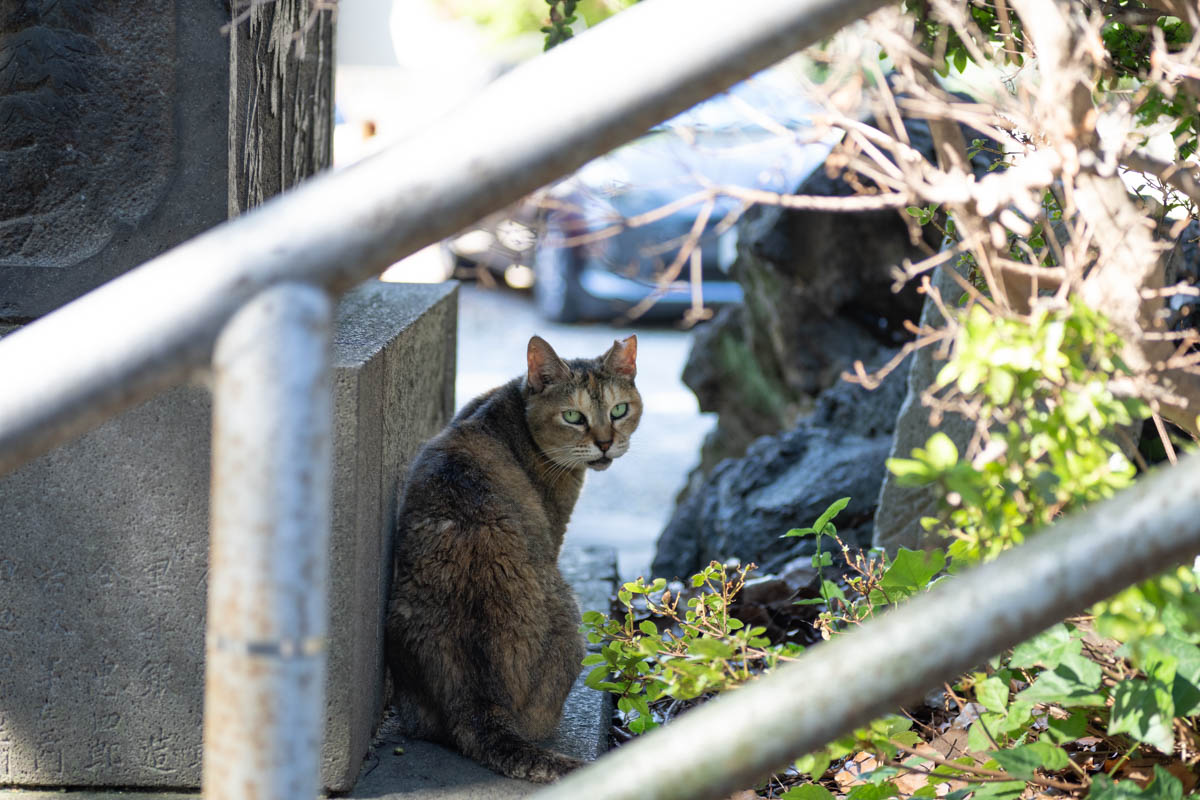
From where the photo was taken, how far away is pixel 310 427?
1029 mm

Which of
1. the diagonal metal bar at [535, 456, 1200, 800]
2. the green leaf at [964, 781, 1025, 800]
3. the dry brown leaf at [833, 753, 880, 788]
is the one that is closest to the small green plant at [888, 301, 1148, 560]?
the diagonal metal bar at [535, 456, 1200, 800]

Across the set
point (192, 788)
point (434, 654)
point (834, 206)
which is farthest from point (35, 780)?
point (834, 206)

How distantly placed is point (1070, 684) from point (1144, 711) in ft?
0.54

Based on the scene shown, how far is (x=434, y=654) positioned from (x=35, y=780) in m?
0.95

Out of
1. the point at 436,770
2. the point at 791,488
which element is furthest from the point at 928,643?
the point at 791,488

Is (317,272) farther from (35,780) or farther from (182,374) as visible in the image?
(35,780)

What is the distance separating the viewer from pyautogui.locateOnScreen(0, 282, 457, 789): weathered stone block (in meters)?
2.50

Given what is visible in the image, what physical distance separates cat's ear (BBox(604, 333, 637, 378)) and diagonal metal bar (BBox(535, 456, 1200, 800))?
2826 millimetres

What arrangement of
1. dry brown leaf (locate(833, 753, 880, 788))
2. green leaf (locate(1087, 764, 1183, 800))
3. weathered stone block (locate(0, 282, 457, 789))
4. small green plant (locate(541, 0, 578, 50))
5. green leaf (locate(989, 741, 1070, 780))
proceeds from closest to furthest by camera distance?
green leaf (locate(1087, 764, 1183, 800)), green leaf (locate(989, 741, 1070, 780)), weathered stone block (locate(0, 282, 457, 789)), dry brown leaf (locate(833, 753, 880, 788)), small green plant (locate(541, 0, 578, 50))

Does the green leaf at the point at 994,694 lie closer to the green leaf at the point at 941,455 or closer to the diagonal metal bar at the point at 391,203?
the green leaf at the point at 941,455

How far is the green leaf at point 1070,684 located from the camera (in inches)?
72.7

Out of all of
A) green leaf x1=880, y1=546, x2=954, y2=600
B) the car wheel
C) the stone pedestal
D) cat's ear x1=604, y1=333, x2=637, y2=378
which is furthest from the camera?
the car wheel

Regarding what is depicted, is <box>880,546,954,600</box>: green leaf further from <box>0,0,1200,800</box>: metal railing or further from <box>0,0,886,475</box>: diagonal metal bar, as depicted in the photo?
<box>0,0,886,475</box>: diagonal metal bar

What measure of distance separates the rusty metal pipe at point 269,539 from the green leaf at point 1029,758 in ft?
4.11
